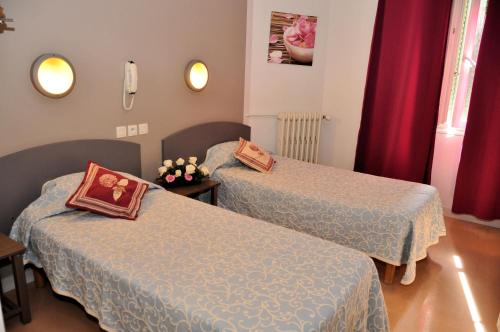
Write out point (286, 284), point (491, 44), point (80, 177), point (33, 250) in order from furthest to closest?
point (491, 44)
point (80, 177)
point (33, 250)
point (286, 284)

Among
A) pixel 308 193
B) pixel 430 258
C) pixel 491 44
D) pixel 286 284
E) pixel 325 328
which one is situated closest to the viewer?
pixel 325 328

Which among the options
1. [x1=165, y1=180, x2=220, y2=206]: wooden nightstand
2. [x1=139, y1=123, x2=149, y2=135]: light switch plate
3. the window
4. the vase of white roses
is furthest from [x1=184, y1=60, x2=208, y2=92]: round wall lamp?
the window

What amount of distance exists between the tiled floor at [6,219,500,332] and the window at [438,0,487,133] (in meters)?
1.36

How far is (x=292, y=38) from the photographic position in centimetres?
423

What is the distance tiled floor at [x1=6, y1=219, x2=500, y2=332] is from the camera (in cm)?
226

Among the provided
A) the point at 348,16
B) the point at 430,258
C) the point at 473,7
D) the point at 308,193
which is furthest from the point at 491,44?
the point at 308,193

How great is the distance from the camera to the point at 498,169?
12.1 feet

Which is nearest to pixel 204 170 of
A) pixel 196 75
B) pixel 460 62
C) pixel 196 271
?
pixel 196 75

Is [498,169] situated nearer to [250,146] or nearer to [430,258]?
[430,258]

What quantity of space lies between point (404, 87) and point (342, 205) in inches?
75.9

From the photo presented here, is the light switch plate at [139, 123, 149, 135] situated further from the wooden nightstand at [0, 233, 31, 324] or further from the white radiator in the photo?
the white radiator

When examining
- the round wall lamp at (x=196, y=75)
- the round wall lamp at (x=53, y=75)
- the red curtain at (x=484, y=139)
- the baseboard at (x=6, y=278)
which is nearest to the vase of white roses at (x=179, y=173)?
the round wall lamp at (x=196, y=75)

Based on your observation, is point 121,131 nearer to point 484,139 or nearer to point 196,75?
point 196,75

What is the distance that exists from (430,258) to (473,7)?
8.11 feet
